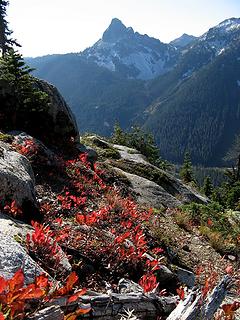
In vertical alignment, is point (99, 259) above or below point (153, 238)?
above

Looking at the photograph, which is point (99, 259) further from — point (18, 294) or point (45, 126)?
point (45, 126)

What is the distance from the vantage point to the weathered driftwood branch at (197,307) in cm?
440

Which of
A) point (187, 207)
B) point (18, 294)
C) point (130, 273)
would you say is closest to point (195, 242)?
point (187, 207)

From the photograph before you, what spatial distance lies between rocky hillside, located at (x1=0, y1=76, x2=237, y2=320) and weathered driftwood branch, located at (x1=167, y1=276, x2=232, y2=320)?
3cm

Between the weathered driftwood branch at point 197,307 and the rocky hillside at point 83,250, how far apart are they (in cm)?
3

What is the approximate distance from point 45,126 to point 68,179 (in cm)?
554

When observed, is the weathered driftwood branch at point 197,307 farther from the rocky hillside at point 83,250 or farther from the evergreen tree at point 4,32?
the evergreen tree at point 4,32

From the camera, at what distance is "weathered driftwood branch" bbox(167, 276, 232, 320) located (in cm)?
440

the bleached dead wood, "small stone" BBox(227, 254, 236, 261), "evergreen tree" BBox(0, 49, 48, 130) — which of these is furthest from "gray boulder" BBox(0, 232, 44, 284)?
"evergreen tree" BBox(0, 49, 48, 130)

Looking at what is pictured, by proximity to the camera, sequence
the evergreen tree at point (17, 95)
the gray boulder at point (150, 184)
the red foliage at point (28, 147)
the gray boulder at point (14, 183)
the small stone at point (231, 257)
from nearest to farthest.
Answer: the gray boulder at point (14, 183), the small stone at point (231, 257), the red foliage at point (28, 147), the evergreen tree at point (17, 95), the gray boulder at point (150, 184)

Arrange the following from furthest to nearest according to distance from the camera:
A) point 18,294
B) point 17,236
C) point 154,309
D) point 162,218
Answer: point 162,218 → point 17,236 → point 154,309 → point 18,294

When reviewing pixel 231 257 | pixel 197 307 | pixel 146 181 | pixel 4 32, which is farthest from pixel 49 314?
pixel 4 32

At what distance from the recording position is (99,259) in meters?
7.36

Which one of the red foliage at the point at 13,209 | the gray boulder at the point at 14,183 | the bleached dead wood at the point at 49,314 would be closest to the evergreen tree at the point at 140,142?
the gray boulder at the point at 14,183
